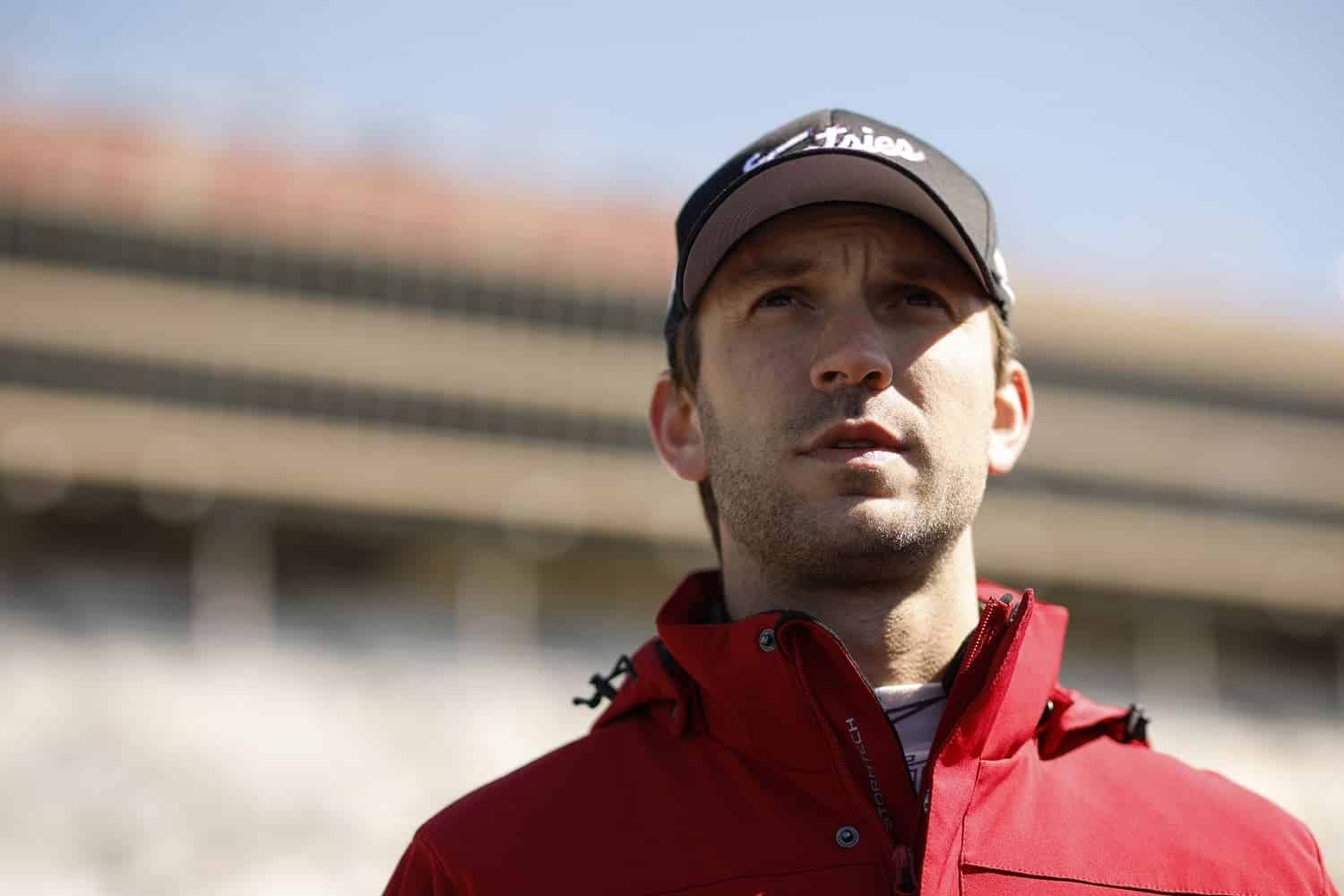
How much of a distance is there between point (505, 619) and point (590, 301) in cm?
891

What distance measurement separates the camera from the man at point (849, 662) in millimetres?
2346

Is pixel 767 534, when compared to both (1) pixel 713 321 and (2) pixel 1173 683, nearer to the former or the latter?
(1) pixel 713 321

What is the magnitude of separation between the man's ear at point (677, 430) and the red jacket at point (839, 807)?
1.56 ft

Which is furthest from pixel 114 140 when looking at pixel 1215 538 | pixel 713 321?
pixel 713 321

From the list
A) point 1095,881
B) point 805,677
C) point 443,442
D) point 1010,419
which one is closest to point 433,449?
point 443,442

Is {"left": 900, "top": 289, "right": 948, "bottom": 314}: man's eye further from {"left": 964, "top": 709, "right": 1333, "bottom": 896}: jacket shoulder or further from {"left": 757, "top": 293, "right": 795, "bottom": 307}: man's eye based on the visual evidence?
{"left": 964, "top": 709, "right": 1333, "bottom": 896}: jacket shoulder

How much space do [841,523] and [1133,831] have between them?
64cm

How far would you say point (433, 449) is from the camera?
4103 cm

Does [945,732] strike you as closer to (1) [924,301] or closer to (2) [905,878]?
(2) [905,878]

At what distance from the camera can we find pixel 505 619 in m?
41.2

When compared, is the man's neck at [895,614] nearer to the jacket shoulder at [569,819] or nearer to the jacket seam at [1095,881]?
the jacket shoulder at [569,819]

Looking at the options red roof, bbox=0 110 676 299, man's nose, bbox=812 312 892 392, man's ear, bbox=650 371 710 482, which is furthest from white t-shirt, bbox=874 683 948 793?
red roof, bbox=0 110 676 299

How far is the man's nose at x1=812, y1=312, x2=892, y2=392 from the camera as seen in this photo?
2574 mm

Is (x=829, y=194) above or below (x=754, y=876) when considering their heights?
above
